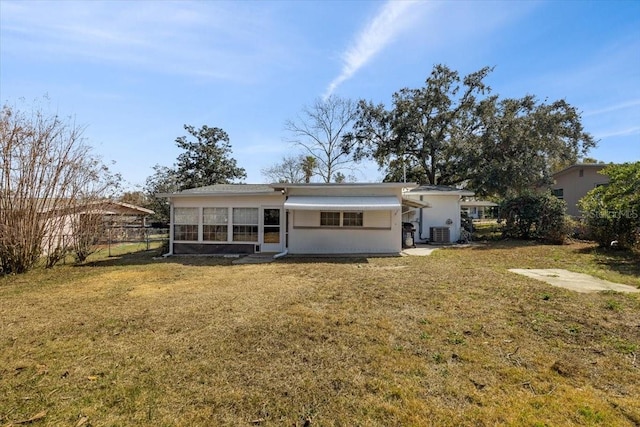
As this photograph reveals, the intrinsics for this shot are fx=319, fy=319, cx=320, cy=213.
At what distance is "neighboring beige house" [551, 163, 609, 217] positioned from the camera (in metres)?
23.3

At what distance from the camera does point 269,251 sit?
612 inches

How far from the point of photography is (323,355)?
4492 mm

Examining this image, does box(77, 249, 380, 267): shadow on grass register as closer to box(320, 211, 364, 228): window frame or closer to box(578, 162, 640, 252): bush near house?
box(320, 211, 364, 228): window frame

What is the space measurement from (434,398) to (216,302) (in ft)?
16.9

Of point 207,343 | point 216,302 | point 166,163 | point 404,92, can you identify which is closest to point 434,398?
point 207,343

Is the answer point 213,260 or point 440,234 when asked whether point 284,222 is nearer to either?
point 213,260

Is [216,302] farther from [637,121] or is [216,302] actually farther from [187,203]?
[637,121]

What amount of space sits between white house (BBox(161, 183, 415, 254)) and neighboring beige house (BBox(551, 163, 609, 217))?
17.3 m

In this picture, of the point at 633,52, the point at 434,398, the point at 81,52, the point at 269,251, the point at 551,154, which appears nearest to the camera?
the point at 434,398

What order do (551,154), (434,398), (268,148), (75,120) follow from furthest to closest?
1. (268,148)
2. (551,154)
3. (75,120)
4. (434,398)

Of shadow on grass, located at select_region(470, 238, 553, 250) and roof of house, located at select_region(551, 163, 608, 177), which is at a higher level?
roof of house, located at select_region(551, 163, 608, 177)

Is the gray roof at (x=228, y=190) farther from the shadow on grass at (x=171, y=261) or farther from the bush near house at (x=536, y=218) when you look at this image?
the bush near house at (x=536, y=218)

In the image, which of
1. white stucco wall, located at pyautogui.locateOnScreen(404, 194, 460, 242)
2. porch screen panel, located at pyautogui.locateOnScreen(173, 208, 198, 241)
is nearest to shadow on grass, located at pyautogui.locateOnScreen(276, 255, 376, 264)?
porch screen panel, located at pyautogui.locateOnScreen(173, 208, 198, 241)

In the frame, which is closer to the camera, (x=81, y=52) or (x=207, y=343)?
(x=207, y=343)
